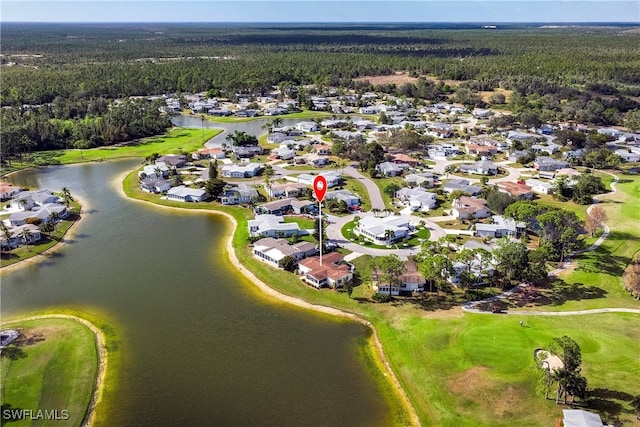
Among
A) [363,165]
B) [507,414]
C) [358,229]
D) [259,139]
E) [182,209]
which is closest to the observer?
[507,414]

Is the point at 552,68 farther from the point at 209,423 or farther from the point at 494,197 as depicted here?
the point at 209,423

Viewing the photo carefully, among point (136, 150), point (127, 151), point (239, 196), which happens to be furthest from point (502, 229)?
point (127, 151)

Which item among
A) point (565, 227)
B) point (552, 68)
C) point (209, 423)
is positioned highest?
point (552, 68)

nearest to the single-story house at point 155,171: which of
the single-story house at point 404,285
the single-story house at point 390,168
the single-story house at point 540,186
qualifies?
the single-story house at point 390,168

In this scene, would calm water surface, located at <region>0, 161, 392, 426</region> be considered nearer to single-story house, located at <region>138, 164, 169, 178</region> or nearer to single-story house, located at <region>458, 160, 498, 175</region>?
single-story house, located at <region>138, 164, 169, 178</region>

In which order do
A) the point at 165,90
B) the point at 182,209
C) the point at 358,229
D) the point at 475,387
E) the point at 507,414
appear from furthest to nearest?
the point at 165,90, the point at 182,209, the point at 358,229, the point at 475,387, the point at 507,414

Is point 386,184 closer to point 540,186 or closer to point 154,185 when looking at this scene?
point 540,186

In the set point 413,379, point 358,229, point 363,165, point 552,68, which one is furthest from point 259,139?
point 552,68
